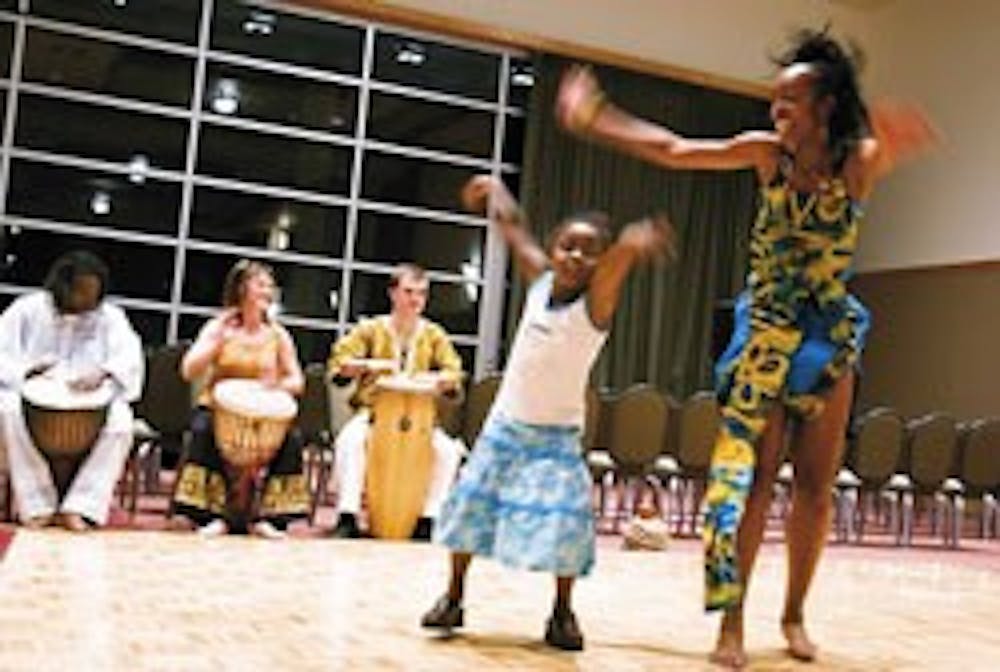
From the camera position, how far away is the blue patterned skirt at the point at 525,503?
2.96 m

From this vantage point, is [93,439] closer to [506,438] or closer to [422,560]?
[422,560]

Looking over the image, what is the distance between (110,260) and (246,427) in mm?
5299

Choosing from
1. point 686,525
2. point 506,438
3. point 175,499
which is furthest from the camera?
point 686,525

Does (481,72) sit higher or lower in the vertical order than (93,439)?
higher

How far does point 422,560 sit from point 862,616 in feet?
5.18

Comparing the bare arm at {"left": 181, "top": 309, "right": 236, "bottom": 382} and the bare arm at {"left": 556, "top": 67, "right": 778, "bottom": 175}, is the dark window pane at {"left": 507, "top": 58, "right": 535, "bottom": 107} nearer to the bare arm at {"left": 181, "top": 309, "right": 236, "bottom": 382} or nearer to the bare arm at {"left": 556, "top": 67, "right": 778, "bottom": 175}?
the bare arm at {"left": 181, "top": 309, "right": 236, "bottom": 382}

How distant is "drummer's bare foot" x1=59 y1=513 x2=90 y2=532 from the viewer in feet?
15.7

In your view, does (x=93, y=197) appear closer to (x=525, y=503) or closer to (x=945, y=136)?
(x=945, y=136)

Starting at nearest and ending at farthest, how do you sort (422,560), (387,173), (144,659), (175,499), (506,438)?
(144,659)
(506,438)
(422,560)
(175,499)
(387,173)

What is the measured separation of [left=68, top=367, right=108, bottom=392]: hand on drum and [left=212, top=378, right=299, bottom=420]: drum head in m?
0.45

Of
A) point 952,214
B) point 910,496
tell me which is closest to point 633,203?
point 952,214

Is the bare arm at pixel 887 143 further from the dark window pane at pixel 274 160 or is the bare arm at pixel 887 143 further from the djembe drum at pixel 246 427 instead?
the dark window pane at pixel 274 160

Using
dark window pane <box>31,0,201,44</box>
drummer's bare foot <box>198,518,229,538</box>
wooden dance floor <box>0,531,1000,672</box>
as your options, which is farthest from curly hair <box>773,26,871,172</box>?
dark window pane <box>31,0,201,44</box>

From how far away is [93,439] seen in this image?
4.95 m
